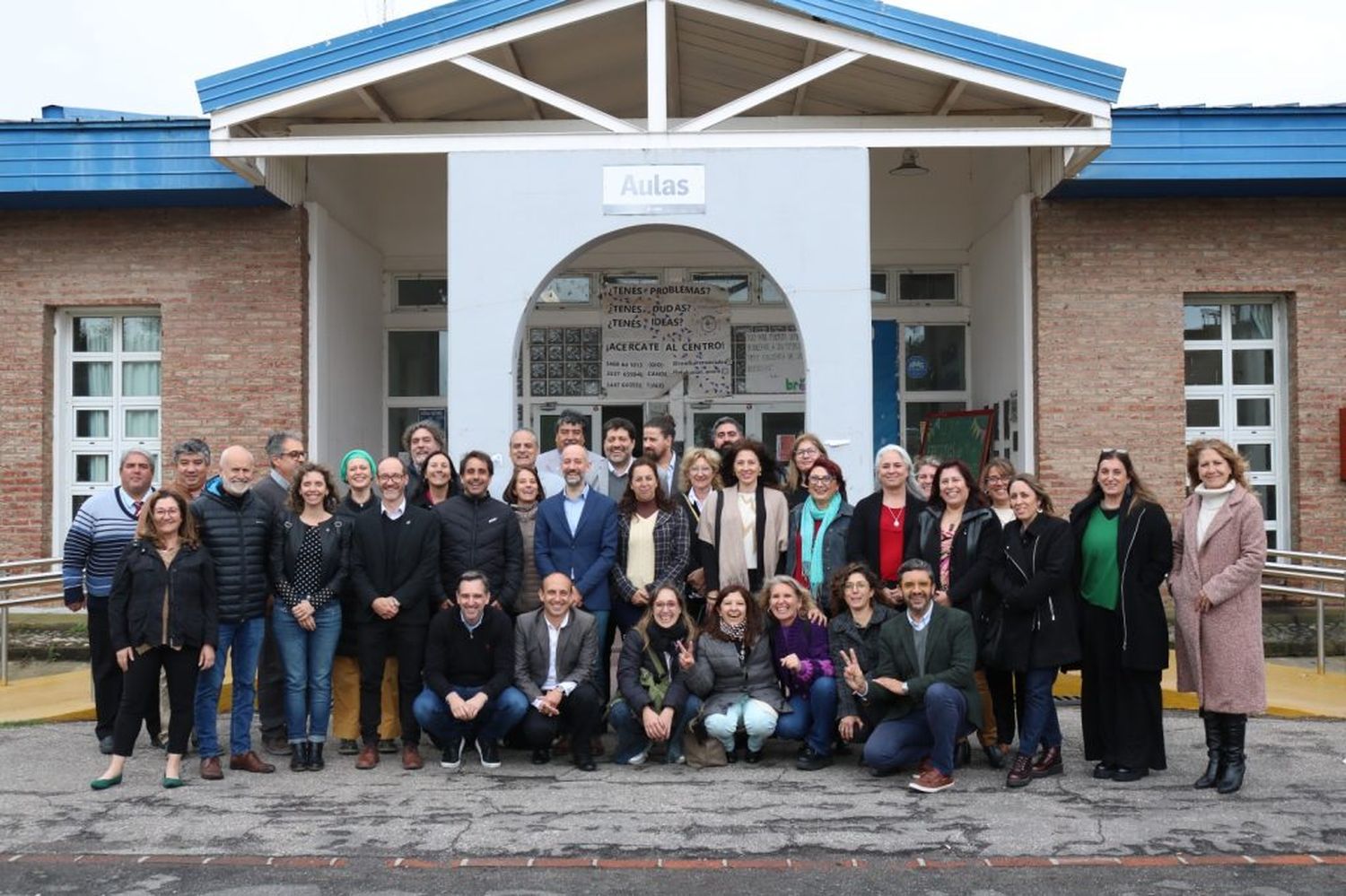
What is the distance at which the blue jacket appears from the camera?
7992 mm

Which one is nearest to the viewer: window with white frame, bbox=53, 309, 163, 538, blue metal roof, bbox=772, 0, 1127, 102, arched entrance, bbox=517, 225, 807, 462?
blue metal roof, bbox=772, 0, 1127, 102

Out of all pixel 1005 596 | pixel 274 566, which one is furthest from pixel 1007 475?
pixel 274 566

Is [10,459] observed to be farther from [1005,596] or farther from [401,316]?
[1005,596]

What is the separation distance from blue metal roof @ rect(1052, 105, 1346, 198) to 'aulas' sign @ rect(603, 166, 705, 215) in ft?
11.8

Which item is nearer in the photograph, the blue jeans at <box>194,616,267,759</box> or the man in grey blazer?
the blue jeans at <box>194,616,267,759</box>

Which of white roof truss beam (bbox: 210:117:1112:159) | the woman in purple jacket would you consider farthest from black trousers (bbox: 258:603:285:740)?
white roof truss beam (bbox: 210:117:1112:159)

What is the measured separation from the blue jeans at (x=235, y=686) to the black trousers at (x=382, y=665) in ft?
1.98

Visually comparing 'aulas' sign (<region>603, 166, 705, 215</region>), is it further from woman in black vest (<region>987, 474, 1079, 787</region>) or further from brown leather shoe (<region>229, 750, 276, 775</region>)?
brown leather shoe (<region>229, 750, 276, 775</region>)

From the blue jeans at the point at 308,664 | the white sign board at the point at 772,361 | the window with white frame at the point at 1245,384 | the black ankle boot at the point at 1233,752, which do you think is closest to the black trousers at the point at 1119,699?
the black ankle boot at the point at 1233,752

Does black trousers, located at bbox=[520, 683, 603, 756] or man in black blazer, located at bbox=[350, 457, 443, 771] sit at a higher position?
man in black blazer, located at bbox=[350, 457, 443, 771]

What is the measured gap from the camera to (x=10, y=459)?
1320cm

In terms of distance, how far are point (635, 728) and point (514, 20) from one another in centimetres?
588

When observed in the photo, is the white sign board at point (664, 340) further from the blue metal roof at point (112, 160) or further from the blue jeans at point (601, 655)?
the blue jeans at point (601, 655)

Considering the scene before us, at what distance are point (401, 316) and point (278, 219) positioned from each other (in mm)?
2366
